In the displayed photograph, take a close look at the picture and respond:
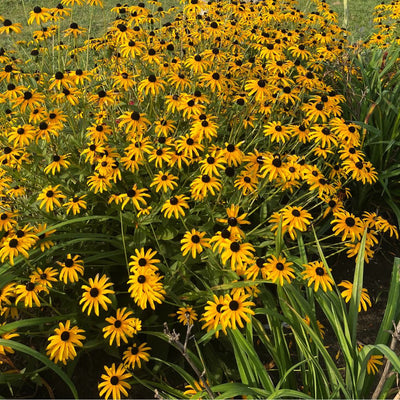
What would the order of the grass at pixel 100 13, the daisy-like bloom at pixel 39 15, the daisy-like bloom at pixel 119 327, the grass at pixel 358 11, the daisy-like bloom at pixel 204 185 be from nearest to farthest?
the daisy-like bloom at pixel 119 327 → the daisy-like bloom at pixel 204 185 → the daisy-like bloom at pixel 39 15 → the grass at pixel 100 13 → the grass at pixel 358 11

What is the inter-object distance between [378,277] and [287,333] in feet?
3.97

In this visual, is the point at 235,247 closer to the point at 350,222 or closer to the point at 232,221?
the point at 232,221

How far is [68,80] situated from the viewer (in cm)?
272

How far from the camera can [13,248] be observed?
2033 millimetres

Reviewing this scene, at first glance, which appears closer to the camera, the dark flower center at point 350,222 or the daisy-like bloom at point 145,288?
the daisy-like bloom at point 145,288

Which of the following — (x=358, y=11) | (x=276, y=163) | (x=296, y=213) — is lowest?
(x=296, y=213)

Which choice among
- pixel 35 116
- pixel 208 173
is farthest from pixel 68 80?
pixel 208 173

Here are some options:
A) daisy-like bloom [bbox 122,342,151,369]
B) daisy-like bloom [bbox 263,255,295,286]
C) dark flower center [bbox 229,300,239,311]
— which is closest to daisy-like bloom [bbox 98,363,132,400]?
daisy-like bloom [bbox 122,342,151,369]

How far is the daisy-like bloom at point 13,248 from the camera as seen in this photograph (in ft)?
6.61

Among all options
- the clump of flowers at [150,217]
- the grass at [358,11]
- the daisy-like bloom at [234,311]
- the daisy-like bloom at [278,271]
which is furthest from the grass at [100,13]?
the daisy-like bloom at [234,311]

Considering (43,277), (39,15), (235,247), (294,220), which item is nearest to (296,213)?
(294,220)

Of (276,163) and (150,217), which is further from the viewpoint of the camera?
(150,217)

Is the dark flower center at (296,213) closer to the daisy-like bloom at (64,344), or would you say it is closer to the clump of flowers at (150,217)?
the clump of flowers at (150,217)

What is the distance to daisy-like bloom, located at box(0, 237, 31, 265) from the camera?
2.02m
